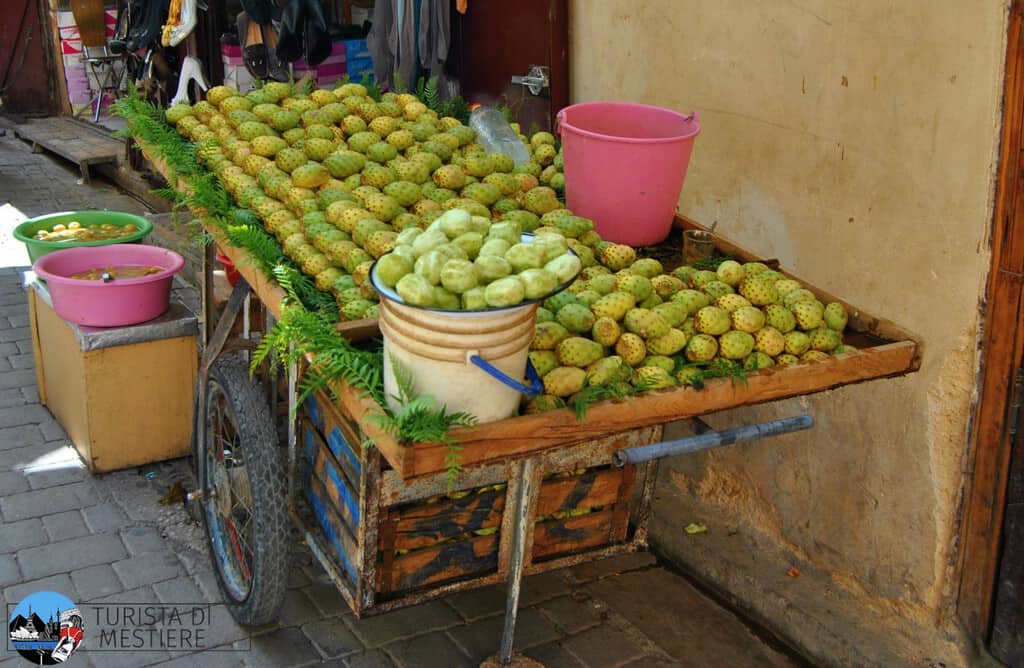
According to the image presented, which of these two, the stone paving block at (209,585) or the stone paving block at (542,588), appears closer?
the stone paving block at (209,585)

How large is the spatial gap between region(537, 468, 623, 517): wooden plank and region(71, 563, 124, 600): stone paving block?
1764 mm

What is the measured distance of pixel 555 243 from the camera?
7.68ft

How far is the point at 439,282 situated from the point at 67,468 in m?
2.93

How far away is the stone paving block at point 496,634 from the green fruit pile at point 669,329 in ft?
4.23

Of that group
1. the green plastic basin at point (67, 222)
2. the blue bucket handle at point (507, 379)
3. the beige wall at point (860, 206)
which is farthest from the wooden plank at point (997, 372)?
the green plastic basin at point (67, 222)

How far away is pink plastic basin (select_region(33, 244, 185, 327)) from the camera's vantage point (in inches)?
161

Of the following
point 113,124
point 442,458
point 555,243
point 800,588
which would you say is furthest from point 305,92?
point 113,124

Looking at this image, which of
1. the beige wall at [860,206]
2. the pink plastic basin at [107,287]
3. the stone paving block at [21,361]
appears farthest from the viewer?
the stone paving block at [21,361]

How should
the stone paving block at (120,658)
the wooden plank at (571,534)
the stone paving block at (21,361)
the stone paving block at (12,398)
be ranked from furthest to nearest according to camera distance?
1. the stone paving block at (21,361)
2. the stone paving block at (12,398)
3. the stone paving block at (120,658)
4. the wooden plank at (571,534)

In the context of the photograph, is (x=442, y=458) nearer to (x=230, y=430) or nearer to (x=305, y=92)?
(x=230, y=430)

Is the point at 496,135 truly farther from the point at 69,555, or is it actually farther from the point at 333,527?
the point at 69,555

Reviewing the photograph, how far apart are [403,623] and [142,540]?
1152mm

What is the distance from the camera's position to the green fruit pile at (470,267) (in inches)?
83.4

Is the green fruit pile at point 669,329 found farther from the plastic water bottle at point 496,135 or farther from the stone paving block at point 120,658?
the stone paving block at point 120,658
